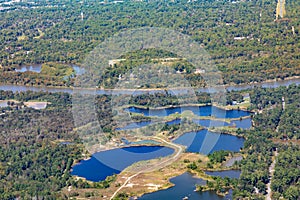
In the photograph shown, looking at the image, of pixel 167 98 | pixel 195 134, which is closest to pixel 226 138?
pixel 195 134

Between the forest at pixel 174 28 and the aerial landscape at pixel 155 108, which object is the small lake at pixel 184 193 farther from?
the forest at pixel 174 28

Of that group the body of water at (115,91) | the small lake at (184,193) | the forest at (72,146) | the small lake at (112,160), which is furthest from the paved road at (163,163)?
the body of water at (115,91)

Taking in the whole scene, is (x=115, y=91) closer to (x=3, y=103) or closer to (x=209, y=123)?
(x=3, y=103)

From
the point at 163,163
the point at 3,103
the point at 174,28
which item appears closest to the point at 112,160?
the point at 163,163

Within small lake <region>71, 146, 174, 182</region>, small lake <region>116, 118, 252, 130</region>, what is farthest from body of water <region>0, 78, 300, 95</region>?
small lake <region>71, 146, 174, 182</region>

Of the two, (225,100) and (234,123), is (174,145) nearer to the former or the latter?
(234,123)

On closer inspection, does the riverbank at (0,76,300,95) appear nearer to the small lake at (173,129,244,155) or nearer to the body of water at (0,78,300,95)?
the body of water at (0,78,300,95)
